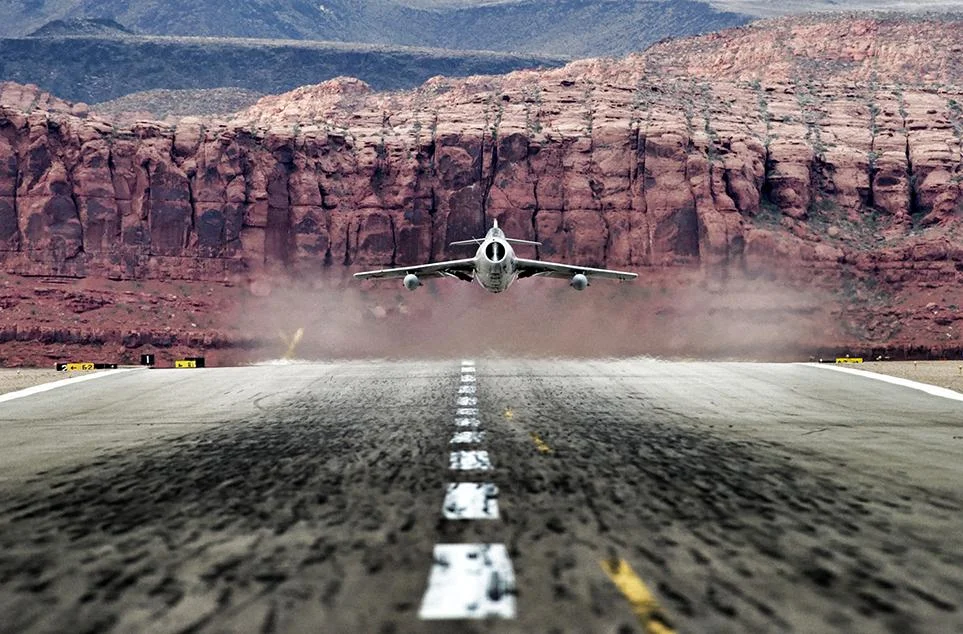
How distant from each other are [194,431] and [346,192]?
7055 cm

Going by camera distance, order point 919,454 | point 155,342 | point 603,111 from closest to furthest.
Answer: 1. point 919,454
2. point 155,342
3. point 603,111

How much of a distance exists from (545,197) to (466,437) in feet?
231

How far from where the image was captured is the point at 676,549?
6.06 metres

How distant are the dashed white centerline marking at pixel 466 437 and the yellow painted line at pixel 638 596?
6595 millimetres

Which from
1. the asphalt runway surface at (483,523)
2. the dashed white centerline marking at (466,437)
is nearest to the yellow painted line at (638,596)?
the asphalt runway surface at (483,523)

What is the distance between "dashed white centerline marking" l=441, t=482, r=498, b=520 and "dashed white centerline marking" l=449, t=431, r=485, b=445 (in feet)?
11.1

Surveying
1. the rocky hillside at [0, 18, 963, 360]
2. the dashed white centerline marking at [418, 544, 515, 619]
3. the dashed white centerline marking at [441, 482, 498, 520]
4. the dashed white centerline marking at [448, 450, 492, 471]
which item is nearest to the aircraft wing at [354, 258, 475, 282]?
the dashed white centerline marking at [448, 450, 492, 471]

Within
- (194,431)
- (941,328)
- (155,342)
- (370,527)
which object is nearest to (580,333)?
(941,328)

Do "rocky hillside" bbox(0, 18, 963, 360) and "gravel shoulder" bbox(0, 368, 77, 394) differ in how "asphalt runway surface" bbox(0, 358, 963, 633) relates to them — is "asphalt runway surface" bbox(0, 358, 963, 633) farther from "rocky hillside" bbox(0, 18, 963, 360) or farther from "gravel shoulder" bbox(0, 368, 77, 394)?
"rocky hillside" bbox(0, 18, 963, 360)

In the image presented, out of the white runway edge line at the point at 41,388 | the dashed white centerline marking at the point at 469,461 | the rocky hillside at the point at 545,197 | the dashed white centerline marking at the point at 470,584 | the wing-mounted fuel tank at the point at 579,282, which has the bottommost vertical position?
the white runway edge line at the point at 41,388

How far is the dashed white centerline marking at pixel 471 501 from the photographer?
7.12 meters

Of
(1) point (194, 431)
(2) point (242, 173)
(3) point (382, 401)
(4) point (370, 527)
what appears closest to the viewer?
(4) point (370, 527)

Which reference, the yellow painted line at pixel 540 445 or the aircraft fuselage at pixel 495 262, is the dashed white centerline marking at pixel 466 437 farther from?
the aircraft fuselage at pixel 495 262

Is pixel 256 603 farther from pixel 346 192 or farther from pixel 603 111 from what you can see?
pixel 603 111
